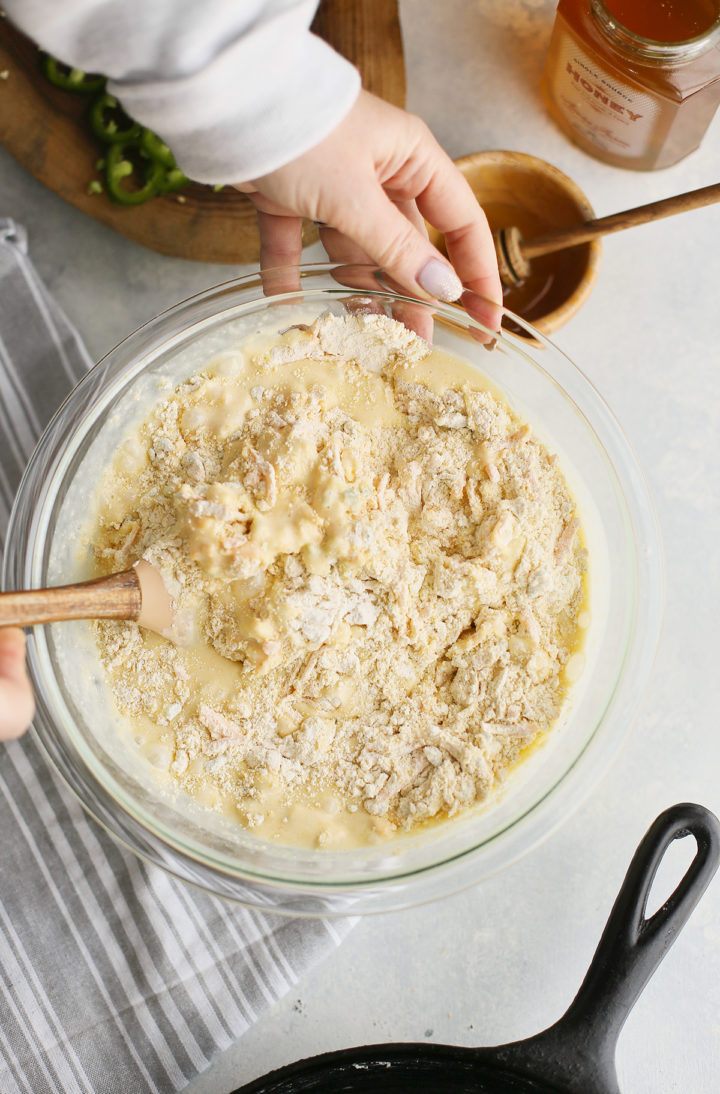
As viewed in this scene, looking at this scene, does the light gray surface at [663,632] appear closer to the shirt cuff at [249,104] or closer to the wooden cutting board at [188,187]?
the wooden cutting board at [188,187]

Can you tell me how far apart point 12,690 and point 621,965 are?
105cm

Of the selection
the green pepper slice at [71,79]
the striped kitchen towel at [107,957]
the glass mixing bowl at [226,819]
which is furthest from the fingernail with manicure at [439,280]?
the striped kitchen towel at [107,957]

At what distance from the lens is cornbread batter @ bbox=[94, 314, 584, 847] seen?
128 cm

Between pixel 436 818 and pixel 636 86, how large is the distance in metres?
1.32

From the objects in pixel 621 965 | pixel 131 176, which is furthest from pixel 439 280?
pixel 621 965

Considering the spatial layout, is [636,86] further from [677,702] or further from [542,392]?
[677,702]

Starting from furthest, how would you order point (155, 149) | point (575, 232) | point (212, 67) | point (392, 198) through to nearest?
point (155, 149)
point (575, 232)
point (392, 198)
point (212, 67)

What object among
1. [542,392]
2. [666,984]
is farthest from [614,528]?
[666,984]

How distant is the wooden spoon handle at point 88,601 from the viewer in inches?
48.5

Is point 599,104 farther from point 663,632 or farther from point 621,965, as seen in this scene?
point 621,965

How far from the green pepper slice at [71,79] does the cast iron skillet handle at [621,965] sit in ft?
5.75

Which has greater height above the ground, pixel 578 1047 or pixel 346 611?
pixel 346 611

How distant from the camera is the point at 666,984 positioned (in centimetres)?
166

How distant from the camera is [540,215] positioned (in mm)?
1753
